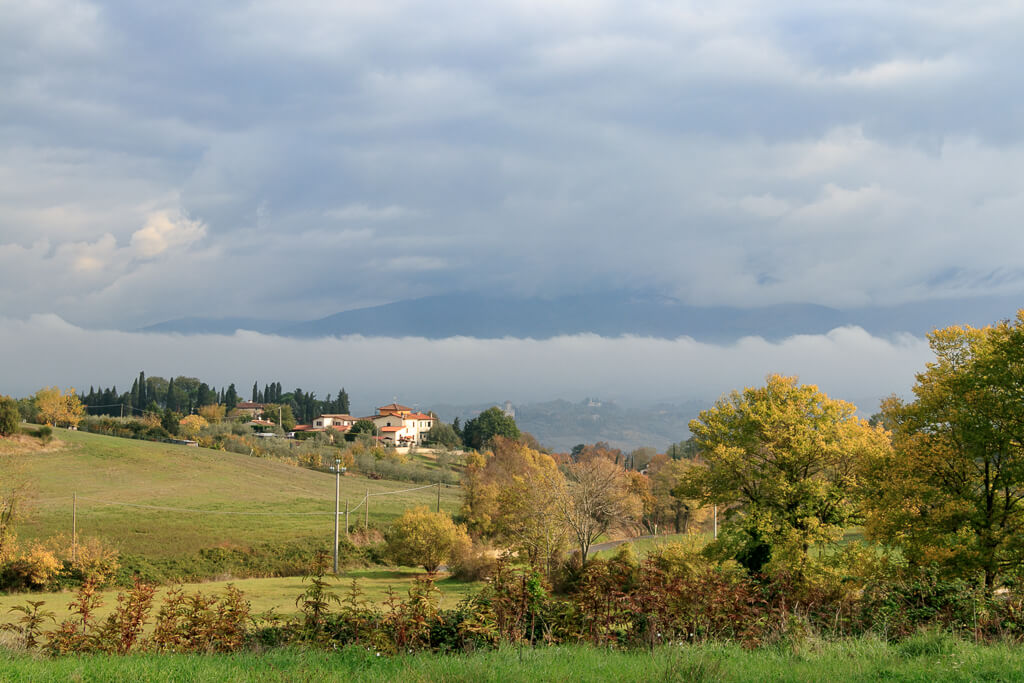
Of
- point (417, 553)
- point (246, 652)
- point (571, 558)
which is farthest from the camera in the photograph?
point (417, 553)

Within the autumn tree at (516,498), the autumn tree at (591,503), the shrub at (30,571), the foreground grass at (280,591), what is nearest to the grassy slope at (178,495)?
the shrub at (30,571)

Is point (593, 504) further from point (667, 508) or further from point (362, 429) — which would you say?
point (362, 429)

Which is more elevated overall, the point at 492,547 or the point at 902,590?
the point at 902,590

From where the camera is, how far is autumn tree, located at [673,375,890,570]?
28.4m

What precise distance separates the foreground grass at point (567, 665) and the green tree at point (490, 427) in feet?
438

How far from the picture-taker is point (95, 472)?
7581 cm

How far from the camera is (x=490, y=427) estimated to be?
146375mm

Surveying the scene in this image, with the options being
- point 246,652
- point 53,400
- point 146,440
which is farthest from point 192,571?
point 53,400

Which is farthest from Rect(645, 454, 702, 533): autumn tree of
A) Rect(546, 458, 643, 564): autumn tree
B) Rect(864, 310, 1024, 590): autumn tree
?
Rect(864, 310, 1024, 590): autumn tree

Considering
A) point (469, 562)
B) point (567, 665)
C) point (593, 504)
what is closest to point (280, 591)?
point (469, 562)

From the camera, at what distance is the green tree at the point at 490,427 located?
144 meters

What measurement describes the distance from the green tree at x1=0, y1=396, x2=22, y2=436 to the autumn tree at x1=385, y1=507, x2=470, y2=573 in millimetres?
57350

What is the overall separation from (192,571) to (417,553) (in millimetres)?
15179

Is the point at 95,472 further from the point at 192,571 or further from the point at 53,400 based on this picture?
the point at 53,400
